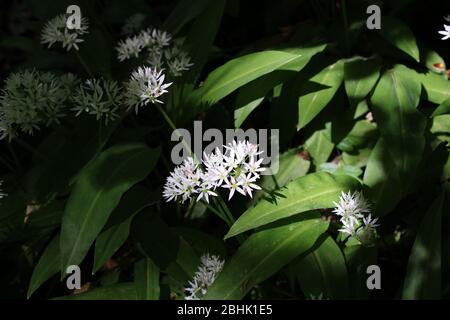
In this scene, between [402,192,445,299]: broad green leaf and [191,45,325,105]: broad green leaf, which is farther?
[191,45,325,105]: broad green leaf

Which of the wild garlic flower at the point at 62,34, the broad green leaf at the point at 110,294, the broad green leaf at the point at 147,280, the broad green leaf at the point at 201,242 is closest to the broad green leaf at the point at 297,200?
the broad green leaf at the point at 201,242

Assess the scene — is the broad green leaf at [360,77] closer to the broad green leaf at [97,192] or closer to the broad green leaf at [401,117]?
the broad green leaf at [401,117]

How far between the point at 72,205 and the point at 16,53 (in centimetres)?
255

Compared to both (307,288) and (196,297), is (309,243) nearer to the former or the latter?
(307,288)

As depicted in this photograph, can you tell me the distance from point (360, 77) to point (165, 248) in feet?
3.40

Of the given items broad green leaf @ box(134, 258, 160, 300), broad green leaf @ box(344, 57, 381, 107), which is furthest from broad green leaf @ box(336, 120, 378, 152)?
broad green leaf @ box(134, 258, 160, 300)

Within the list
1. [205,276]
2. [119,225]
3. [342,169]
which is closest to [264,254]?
[205,276]

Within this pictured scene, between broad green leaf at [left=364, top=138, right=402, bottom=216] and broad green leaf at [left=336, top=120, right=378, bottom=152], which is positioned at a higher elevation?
broad green leaf at [left=336, top=120, right=378, bottom=152]

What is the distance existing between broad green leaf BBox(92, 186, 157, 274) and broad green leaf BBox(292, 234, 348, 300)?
23.6 inches

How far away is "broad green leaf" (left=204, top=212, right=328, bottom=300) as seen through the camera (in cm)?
181

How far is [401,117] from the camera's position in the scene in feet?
7.23

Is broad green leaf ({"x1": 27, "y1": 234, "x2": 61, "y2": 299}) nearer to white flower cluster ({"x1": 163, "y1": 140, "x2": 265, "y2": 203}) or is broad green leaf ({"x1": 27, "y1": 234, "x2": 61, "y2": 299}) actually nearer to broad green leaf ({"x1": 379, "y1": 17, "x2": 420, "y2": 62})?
white flower cluster ({"x1": 163, "y1": 140, "x2": 265, "y2": 203})

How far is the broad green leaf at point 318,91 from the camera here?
93.9 inches

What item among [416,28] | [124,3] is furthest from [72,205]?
[416,28]
